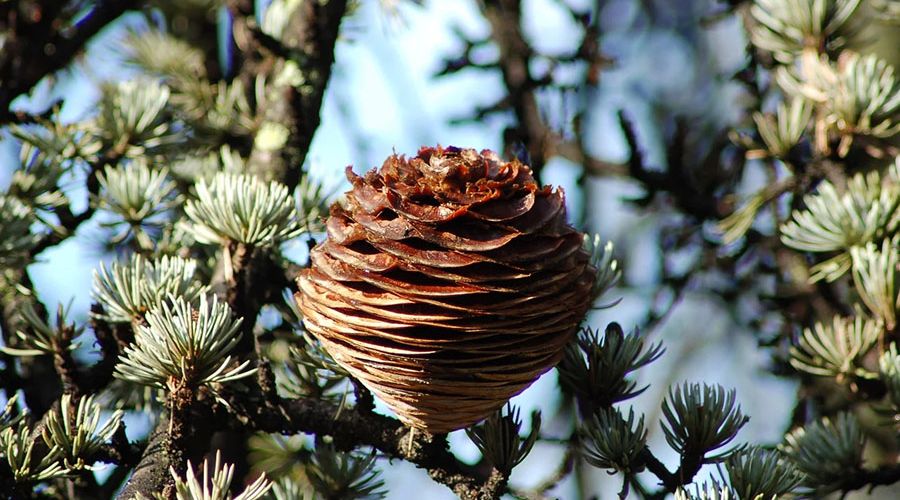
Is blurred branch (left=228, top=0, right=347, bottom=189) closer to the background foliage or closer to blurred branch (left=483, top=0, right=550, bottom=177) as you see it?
the background foliage

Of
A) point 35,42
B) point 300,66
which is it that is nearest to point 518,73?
point 300,66

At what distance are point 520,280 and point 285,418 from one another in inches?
10.3

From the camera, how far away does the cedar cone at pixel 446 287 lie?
2.15ft

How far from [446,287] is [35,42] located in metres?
0.81

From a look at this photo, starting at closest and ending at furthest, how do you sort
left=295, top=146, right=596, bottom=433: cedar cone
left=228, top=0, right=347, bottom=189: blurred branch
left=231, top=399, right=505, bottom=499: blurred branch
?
left=295, top=146, right=596, bottom=433: cedar cone < left=231, top=399, right=505, bottom=499: blurred branch < left=228, top=0, right=347, bottom=189: blurred branch

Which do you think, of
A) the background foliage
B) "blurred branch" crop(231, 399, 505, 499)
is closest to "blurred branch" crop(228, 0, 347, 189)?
the background foliage

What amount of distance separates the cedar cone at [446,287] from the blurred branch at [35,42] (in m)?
0.62

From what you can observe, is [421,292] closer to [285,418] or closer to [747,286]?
[285,418]

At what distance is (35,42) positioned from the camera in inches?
45.9

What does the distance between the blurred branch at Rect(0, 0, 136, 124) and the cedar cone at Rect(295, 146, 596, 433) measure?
0.62 m

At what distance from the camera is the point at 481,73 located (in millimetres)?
1718

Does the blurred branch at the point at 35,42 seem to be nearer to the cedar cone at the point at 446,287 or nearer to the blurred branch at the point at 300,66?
the blurred branch at the point at 300,66

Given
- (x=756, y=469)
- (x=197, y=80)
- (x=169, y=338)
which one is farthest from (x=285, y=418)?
(x=197, y=80)

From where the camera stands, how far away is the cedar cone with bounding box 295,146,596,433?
65 centimetres
